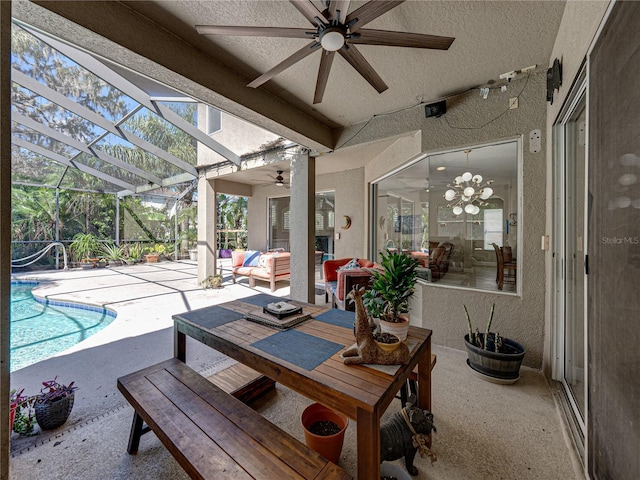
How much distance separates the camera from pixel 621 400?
90 centimetres

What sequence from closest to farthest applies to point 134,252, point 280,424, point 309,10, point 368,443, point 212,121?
point 368,443 < point 309,10 < point 280,424 < point 212,121 < point 134,252

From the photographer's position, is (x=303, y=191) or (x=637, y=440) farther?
(x=303, y=191)

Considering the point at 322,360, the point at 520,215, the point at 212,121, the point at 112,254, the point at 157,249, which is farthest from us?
the point at 157,249

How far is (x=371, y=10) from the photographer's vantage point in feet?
4.91

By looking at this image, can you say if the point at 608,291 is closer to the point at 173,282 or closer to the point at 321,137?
the point at 321,137

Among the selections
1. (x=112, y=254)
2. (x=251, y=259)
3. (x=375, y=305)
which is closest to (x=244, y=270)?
(x=251, y=259)

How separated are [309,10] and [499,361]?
9.75 feet

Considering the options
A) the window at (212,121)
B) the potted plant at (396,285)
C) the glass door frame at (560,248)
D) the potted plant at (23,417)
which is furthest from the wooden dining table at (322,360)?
the window at (212,121)

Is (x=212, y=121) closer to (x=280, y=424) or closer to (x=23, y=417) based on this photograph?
(x=23, y=417)

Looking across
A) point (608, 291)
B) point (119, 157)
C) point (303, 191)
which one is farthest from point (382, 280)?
point (119, 157)

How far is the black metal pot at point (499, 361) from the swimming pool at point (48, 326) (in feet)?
15.2

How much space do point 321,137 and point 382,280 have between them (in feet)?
9.61

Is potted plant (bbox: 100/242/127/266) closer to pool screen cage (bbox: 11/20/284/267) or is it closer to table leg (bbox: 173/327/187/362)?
pool screen cage (bbox: 11/20/284/267)

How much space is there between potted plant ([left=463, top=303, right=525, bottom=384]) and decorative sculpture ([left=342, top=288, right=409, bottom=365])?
1.49 metres
